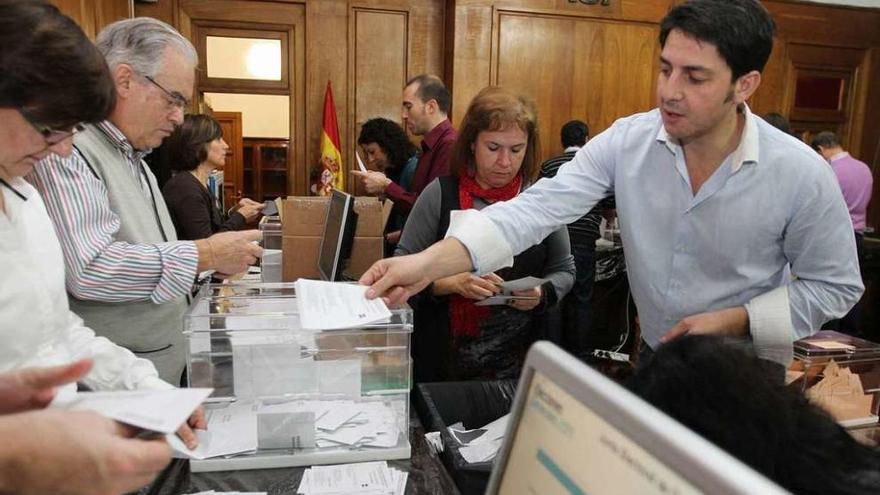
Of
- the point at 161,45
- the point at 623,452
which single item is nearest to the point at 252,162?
the point at 161,45

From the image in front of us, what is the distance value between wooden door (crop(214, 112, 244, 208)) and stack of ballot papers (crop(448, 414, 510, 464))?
556 centimetres

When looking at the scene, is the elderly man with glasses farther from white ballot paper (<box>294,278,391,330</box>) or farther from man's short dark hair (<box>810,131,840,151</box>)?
man's short dark hair (<box>810,131,840,151</box>)

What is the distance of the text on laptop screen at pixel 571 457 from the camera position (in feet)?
1.29

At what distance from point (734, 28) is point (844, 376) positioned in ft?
3.72

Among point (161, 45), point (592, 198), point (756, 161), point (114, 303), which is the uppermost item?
point (161, 45)

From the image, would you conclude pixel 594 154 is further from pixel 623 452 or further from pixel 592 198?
pixel 623 452

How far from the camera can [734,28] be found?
4.31 ft

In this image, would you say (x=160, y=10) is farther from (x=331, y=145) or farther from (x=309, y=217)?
(x=309, y=217)

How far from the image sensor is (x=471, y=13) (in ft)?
16.6

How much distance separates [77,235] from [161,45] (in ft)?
1.83

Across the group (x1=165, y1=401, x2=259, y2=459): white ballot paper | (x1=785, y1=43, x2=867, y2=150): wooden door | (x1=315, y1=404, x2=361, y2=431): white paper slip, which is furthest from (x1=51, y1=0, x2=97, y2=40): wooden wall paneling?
(x1=785, y1=43, x2=867, y2=150): wooden door

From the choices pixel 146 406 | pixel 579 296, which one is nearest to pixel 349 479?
pixel 146 406

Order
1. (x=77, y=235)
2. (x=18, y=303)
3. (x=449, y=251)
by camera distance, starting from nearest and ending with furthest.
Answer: (x=18, y=303), (x=77, y=235), (x=449, y=251)

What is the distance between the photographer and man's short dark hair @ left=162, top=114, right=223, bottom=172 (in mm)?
3002
